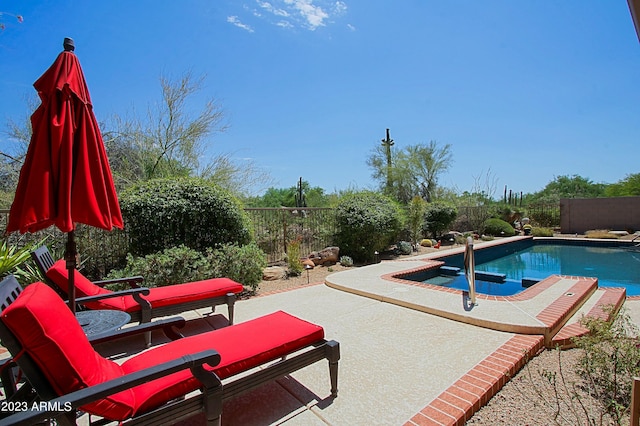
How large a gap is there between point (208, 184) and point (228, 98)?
23.5ft

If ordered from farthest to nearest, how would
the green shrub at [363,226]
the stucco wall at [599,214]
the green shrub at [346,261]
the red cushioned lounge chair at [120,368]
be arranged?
the stucco wall at [599,214] < the green shrub at [363,226] < the green shrub at [346,261] < the red cushioned lounge chair at [120,368]

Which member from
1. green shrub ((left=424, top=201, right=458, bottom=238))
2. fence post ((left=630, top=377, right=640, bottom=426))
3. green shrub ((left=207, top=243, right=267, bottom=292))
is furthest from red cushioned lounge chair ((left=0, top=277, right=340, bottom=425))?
green shrub ((left=424, top=201, right=458, bottom=238))

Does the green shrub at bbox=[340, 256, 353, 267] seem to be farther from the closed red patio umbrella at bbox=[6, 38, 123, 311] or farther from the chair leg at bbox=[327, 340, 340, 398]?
the closed red patio umbrella at bbox=[6, 38, 123, 311]

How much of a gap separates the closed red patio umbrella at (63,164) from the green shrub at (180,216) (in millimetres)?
3672

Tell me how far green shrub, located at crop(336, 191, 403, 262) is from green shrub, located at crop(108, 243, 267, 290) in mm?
4425

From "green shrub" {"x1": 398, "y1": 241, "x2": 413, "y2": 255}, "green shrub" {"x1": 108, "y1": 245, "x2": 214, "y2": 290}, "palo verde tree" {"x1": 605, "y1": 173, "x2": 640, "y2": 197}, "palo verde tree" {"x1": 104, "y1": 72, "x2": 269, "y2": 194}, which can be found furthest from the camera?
"palo verde tree" {"x1": 605, "y1": 173, "x2": 640, "y2": 197}

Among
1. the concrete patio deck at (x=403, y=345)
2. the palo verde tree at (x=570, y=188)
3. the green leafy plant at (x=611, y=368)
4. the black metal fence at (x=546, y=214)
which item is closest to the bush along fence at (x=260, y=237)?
the concrete patio deck at (x=403, y=345)

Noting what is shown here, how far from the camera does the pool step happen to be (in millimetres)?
3710

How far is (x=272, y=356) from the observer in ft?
7.77

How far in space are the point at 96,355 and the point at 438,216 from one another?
15.1m

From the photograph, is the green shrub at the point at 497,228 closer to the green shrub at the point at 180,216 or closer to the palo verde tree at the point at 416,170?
the palo verde tree at the point at 416,170

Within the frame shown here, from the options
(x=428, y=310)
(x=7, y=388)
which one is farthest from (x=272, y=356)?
(x=428, y=310)

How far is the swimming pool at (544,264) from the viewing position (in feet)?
26.1

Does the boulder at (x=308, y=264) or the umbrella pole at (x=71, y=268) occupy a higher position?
the umbrella pole at (x=71, y=268)
